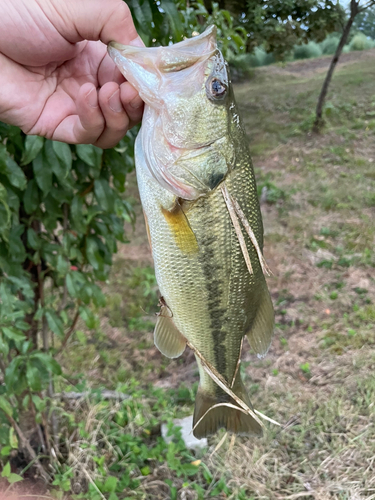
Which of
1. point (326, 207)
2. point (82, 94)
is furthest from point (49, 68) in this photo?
point (326, 207)

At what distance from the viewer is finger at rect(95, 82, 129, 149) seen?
3.95 feet

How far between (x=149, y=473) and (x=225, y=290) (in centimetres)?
176

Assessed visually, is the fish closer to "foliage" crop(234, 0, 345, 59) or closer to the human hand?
the human hand

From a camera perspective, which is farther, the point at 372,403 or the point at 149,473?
the point at 372,403

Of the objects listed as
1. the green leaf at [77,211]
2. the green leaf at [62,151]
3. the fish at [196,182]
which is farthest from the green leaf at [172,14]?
the green leaf at [77,211]

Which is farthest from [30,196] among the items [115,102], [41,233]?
[115,102]

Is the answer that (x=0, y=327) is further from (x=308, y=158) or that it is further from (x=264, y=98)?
(x=264, y=98)

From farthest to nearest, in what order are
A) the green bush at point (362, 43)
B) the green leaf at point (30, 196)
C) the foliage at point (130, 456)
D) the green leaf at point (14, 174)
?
the green bush at point (362, 43), the foliage at point (130, 456), the green leaf at point (30, 196), the green leaf at point (14, 174)

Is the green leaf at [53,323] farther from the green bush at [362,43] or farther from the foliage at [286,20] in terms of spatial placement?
the green bush at [362,43]

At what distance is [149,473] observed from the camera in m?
2.46

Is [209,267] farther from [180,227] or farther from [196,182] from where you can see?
[196,182]

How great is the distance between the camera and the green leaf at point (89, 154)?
1.71 meters

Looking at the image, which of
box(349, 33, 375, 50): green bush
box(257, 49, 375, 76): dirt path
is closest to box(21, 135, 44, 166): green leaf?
box(257, 49, 375, 76): dirt path

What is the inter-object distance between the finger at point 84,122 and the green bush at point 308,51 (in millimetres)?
12104
